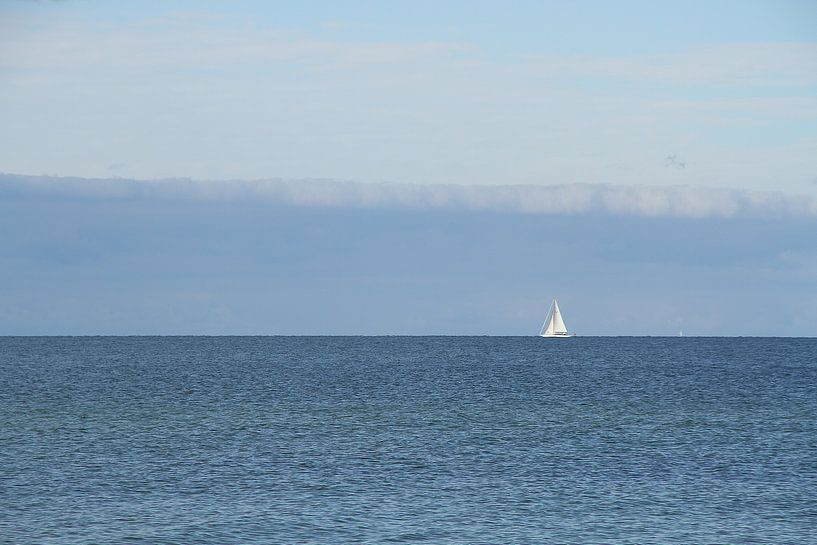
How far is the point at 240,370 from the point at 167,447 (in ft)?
323

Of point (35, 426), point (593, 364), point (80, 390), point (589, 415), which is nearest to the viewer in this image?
point (35, 426)

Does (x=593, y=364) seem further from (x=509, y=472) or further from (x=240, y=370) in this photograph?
(x=509, y=472)

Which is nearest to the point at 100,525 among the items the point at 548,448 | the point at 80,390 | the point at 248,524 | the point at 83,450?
the point at 248,524

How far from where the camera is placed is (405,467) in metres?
59.0

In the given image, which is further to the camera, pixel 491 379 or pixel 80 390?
pixel 491 379

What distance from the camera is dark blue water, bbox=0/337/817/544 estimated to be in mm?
44750

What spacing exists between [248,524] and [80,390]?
247ft

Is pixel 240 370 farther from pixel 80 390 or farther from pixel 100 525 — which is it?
pixel 100 525

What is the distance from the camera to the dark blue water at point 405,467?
44.8m

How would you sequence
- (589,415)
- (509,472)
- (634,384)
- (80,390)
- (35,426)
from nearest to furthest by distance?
1. (509,472)
2. (35,426)
3. (589,415)
4. (80,390)
5. (634,384)

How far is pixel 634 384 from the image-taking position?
128625mm

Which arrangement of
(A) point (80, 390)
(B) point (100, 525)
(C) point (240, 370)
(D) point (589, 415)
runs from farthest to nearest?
(C) point (240, 370) < (A) point (80, 390) < (D) point (589, 415) < (B) point (100, 525)

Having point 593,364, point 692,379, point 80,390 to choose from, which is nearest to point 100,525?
point 80,390

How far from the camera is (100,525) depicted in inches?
1745
